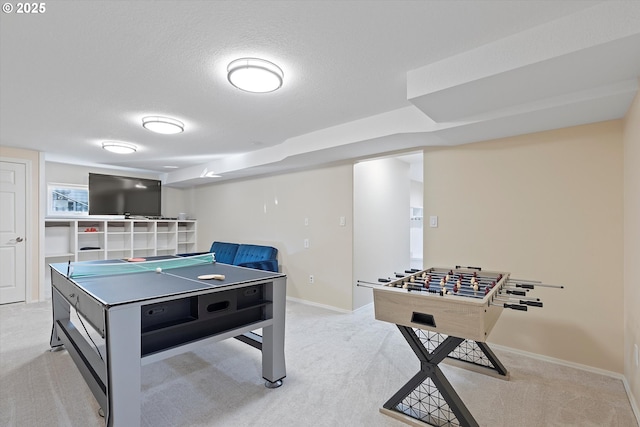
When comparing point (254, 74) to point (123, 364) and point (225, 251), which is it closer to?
point (123, 364)

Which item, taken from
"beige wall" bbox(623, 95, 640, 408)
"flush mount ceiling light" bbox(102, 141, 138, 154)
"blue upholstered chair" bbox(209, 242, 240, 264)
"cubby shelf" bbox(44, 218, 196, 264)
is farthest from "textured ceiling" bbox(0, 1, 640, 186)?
"blue upholstered chair" bbox(209, 242, 240, 264)

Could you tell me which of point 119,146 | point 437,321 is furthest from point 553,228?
point 119,146

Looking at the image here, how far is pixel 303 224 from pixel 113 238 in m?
4.01

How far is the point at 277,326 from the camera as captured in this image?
2258 millimetres

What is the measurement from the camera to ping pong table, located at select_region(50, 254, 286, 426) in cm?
156

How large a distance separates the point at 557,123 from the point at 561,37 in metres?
1.16

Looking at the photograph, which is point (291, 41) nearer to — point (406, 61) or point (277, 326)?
point (406, 61)

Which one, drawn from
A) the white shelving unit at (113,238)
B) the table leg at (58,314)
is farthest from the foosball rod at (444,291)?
the white shelving unit at (113,238)

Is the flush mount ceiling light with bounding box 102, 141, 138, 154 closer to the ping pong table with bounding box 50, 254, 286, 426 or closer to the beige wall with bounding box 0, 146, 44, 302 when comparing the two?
the beige wall with bounding box 0, 146, 44, 302

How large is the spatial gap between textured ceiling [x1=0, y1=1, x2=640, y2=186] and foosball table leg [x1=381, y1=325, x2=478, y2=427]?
1.63 metres

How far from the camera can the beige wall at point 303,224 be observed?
4.16m

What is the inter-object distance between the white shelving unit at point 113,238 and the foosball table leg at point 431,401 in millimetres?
5628

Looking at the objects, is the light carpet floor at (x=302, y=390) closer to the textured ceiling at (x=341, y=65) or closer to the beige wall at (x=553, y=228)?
the beige wall at (x=553, y=228)

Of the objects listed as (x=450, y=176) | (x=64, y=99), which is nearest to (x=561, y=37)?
(x=450, y=176)
